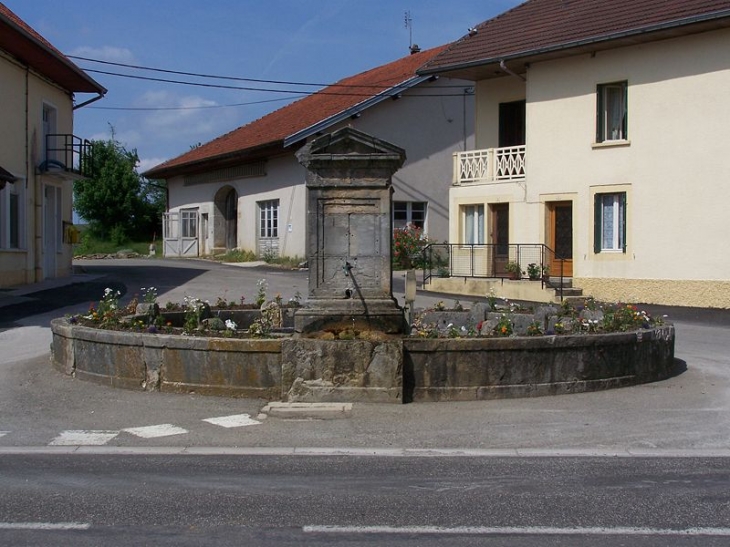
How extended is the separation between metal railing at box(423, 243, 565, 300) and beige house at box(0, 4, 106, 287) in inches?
429

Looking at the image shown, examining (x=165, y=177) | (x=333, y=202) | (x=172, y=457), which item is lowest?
(x=172, y=457)

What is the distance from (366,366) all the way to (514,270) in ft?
47.4

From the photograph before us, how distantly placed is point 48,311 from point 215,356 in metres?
9.92

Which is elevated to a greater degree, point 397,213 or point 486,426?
point 397,213

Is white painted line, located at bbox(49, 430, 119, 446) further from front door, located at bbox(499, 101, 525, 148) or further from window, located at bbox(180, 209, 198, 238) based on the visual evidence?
window, located at bbox(180, 209, 198, 238)

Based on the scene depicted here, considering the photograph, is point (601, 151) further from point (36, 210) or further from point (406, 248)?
point (36, 210)

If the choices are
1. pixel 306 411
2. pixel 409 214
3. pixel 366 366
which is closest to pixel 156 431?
pixel 306 411

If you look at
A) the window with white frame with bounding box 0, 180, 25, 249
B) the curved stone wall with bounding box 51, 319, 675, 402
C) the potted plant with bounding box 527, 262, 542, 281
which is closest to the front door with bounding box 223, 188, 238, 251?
the window with white frame with bounding box 0, 180, 25, 249

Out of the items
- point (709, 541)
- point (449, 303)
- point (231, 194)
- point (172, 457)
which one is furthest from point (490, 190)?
point (709, 541)

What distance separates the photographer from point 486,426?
28.8 feet

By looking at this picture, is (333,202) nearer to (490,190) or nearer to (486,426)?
(486,426)

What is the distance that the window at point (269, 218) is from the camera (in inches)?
1336

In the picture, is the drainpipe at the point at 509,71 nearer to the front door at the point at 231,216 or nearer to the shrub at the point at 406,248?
the shrub at the point at 406,248

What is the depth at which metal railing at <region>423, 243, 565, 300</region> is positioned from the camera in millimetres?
23337
